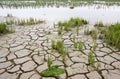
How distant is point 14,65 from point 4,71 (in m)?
0.26

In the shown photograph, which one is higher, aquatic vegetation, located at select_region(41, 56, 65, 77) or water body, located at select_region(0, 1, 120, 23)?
water body, located at select_region(0, 1, 120, 23)

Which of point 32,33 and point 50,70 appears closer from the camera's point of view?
point 50,70

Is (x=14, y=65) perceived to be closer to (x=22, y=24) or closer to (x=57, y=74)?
(x=57, y=74)

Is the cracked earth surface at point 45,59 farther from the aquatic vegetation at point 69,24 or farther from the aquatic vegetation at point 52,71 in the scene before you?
the aquatic vegetation at point 69,24

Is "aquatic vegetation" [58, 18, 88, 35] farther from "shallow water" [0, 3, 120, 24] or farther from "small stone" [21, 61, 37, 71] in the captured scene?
"small stone" [21, 61, 37, 71]

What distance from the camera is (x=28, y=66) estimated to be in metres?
3.39

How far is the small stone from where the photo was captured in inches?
130

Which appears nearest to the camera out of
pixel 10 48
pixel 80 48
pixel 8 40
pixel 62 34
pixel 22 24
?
pixel 80 48

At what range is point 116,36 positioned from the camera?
444cm

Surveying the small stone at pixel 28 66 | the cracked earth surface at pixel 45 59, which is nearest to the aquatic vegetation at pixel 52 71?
the cracked earth surface at pixel 45 59

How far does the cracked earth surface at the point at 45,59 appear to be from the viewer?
3.06m

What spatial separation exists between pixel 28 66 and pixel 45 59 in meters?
0.43

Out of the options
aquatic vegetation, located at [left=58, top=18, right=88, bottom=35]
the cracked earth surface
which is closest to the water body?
aquatic vegetation, located at [left=58, top=18, right=88, bottom=35]

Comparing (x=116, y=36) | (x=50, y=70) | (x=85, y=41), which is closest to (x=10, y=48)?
(x=50, y=70)
